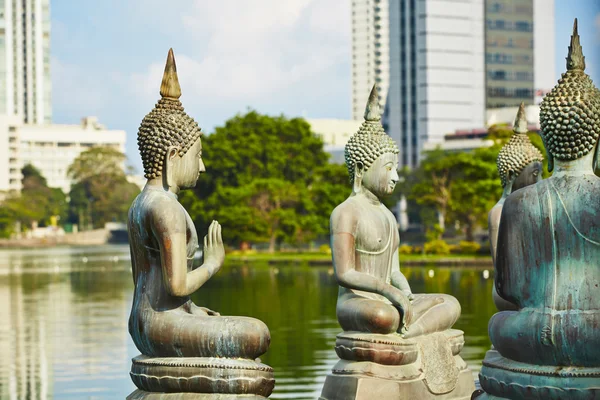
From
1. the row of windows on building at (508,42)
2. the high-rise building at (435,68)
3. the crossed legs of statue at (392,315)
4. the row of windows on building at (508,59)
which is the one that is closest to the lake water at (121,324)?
the crossed legs of statue at (392,315)

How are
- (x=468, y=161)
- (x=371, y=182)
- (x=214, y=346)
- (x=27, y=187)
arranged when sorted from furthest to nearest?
(x=27, y=187) → (x=468, y=161) → (x=371, y=182) → (x=214, y=346)

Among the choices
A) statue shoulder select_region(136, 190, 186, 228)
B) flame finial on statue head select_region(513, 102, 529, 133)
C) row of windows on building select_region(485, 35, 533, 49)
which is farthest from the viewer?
row of windows on building select_region(485, 35, 533, 49)

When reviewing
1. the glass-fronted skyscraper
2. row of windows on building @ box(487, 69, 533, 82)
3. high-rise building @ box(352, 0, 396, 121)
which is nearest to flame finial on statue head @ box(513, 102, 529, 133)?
the glass-fronted skyscraper

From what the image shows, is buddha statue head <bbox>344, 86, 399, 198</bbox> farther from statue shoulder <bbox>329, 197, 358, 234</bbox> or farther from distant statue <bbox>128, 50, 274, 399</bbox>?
distant statue <bbox>128, 50, 274, 399</bbox>

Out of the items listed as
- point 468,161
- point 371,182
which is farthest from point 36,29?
point 371,182

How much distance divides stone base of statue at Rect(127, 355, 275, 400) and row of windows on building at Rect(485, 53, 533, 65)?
9871cm

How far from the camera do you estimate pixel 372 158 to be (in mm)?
9211

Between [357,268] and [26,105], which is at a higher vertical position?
[26,105]

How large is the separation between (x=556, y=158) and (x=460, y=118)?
318 ft

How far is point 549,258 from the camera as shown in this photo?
5.97 meters

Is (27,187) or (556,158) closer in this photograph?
(556,158)

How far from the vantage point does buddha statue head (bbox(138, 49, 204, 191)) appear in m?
7.22

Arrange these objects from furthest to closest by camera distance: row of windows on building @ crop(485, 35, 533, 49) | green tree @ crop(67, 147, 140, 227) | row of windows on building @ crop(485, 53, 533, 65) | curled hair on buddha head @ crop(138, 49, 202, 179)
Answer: green tree @ crop(67, 147, 140, 227) → row of windows on building @ crop(485, 53, 533, 65) → row of windows on building @ crop(485, 35, 533, 49) → curled hair on buddha head @ crop(138, 49, 202, 179)

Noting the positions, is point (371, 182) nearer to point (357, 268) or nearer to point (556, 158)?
point (357, 268)
